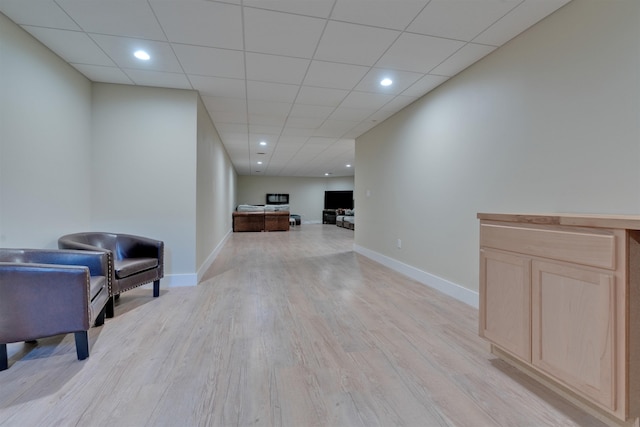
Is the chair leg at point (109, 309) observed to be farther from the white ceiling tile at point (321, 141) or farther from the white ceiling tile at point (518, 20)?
the white ceiling tile at point (321, 141)

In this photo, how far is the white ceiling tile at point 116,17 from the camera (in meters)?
1.87

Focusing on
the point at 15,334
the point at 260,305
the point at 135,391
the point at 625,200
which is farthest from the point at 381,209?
the point at 15,334

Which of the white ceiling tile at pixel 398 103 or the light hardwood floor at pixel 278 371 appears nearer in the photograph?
the light hardwood floor at pixel 278 371

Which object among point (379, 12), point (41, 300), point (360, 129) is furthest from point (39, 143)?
point (360, 129)

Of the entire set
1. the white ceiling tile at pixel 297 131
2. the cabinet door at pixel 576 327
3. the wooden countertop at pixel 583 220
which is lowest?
the cabinet door at pixel 576 327

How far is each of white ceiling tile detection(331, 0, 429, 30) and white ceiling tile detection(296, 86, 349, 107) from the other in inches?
48.2

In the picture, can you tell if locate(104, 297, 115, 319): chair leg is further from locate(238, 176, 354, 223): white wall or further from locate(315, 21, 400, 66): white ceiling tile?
locate(238, 176, 354, 223): white wall

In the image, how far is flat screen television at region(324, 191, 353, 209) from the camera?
14.3m

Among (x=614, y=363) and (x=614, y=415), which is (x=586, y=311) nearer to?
(x=614, y=363)

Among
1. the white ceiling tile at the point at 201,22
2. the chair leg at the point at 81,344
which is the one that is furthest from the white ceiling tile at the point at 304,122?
the chair leg at the point at 81,344

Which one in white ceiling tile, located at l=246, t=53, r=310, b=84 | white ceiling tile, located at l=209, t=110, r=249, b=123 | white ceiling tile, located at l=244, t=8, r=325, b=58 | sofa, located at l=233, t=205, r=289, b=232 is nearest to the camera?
white ceiling tile, located at l=244, t=8, r=325, b=58

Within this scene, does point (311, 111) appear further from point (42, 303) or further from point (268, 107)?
point (42, 303)

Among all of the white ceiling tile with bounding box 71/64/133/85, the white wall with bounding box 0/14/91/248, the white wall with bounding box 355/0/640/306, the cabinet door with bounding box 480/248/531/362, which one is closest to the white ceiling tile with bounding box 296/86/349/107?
the white wall with bounding box 355/0/640/306

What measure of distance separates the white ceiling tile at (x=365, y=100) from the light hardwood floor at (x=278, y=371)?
2425 millimetres
